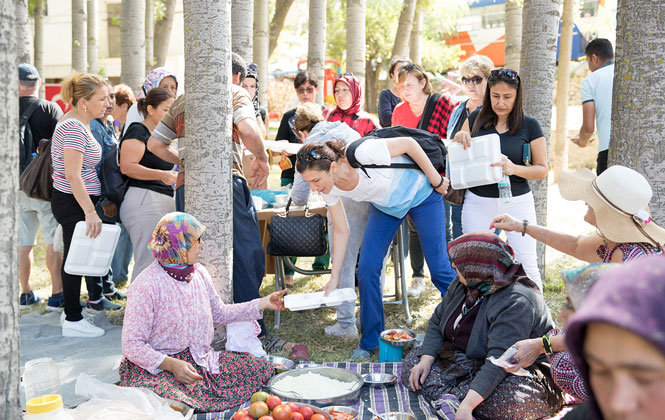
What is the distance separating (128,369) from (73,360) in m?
1.08

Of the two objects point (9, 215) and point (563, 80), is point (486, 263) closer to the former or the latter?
point (9, 215)

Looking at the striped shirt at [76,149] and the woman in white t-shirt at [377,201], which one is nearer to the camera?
the woman in white t-shirt at [377,201]

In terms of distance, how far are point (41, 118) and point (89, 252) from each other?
1.83m

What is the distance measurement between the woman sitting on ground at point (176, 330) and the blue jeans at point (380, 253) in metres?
0.83

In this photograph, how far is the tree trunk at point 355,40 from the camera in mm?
9000

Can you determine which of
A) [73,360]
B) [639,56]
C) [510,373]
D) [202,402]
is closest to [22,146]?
[73,360]

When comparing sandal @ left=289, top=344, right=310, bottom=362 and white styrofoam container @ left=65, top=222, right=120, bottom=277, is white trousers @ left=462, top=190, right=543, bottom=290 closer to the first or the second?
sandal @ left=289, top=344, right=310, bottom=362

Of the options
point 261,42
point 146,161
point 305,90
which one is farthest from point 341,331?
point 261,42

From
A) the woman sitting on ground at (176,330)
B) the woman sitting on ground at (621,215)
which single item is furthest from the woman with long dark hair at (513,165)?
the woman sitting on ground at (176,330)

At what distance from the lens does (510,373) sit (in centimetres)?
338

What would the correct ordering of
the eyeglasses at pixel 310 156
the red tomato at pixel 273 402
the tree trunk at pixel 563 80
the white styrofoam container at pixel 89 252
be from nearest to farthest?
the red tomato at pixel 273 402 → the eyeglasses at pixel 310 156 → the white styrofoam container at pixel 89 252 → the tree trunk at pixel 563 80

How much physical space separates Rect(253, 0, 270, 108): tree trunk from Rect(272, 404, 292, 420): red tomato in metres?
7.17

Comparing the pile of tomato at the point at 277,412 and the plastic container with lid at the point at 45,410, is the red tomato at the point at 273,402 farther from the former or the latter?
the plastic container with lid at the point at 45,410

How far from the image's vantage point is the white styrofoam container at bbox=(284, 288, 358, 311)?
3875mm
